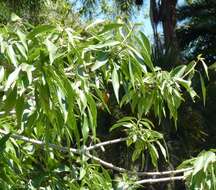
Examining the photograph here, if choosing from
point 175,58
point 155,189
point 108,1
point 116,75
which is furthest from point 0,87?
point 108,1

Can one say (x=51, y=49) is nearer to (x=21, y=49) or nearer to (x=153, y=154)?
(x=21, y=49)

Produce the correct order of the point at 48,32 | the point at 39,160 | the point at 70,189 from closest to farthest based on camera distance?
the point at 48,32 → the point at 70,189 → the point at 39,160

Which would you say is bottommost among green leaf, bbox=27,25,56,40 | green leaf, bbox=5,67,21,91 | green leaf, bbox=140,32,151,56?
green leaf, bbox=5,67,21,91

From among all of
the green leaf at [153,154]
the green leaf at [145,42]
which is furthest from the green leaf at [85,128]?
the green leaf at [153,154]

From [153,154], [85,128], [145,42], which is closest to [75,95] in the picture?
[85,128]

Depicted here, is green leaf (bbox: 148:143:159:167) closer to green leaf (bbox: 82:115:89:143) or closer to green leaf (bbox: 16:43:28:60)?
green leaf (bbox: 82:115:89:143)

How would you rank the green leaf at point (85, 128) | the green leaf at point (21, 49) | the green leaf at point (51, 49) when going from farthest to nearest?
the green leaf at point (85, 128)
the green leaf at point (21, 49)
the green leaf at point (51, 49)

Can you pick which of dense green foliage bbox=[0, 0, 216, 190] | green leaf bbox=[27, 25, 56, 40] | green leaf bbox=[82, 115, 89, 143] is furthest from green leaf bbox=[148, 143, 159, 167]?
green leaf bbox=[27, 25, 56, 40]

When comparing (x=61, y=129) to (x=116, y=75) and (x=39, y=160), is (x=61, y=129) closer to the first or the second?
(x=116, y=75)

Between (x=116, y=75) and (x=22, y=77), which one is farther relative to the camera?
(x=116, y=75)

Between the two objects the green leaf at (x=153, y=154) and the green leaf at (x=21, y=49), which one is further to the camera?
the green leaf at (x=153, y=154)

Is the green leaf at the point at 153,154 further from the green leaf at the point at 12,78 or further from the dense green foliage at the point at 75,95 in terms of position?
the green leaf at the point at 12,78

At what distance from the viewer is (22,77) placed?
71.7 inches

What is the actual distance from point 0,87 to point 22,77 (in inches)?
10.2
